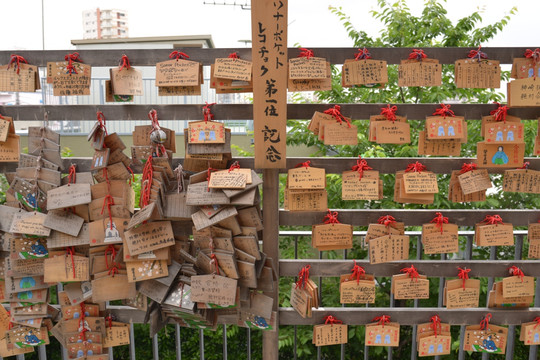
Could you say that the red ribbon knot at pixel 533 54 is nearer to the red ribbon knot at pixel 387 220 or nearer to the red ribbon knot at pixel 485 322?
the red ribbon knot at pixel 387 220

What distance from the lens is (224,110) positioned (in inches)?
88.6

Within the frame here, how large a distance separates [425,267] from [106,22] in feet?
368

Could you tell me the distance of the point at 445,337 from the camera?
97.0 inches

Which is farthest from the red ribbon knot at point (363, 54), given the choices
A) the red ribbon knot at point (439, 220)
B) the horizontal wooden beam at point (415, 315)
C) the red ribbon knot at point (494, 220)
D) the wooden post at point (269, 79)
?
the horizontal wooden beam at point (415, 315)

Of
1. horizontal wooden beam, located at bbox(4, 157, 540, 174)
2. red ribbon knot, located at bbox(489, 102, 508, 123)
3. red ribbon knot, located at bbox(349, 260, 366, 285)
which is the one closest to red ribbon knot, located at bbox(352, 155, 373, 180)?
horizontal wooden beam, located at bbox(4, 157, 540, 174)

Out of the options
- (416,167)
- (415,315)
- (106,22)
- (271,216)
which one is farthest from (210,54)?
(106,22)

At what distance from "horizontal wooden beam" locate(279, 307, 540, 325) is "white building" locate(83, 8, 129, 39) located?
350 ft

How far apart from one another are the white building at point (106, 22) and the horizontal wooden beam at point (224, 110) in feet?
348

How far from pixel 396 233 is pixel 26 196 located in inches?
76.0

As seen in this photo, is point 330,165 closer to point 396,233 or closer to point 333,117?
point 333,117

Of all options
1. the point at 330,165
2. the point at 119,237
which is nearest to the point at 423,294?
the point at 330,165

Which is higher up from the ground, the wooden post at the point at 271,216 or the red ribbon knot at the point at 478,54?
the red ribbon knot at the point at 478,54

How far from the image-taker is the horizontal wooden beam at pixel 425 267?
2.42 metres

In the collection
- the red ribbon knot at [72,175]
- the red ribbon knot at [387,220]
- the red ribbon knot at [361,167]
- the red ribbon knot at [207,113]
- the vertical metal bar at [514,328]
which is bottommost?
the vertical metal bar at [514,328]
